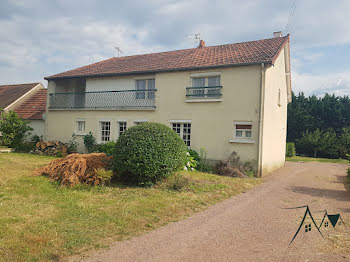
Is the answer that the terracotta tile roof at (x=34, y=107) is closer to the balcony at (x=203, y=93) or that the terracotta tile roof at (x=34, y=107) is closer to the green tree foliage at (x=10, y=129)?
the green tree foliage at (x=10, y=129)

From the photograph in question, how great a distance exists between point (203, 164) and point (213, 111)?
104 inches

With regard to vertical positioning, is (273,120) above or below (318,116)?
below

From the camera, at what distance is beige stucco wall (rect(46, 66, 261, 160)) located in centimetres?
1284

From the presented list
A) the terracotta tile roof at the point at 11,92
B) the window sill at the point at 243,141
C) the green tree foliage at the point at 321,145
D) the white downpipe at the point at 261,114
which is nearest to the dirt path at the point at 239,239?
the white downpipe at the point at 261,114

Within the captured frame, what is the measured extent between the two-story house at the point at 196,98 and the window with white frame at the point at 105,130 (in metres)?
0.06

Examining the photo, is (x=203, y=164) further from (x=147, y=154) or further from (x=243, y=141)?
(x=147, y=154)

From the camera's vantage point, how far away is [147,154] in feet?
27.4

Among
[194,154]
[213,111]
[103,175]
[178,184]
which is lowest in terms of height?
[178,184]

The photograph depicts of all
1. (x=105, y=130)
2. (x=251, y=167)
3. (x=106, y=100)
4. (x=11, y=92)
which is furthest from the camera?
(x=11, y=92)

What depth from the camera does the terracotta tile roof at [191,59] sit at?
13541mm

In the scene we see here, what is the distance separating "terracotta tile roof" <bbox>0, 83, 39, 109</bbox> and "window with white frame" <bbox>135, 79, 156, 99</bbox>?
1215cm

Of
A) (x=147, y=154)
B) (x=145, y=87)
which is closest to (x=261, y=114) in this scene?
(x=147, y=154)

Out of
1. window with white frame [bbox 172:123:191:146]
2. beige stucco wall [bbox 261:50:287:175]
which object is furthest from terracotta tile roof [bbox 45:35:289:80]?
window with white frame [bbox 172:123:191:146]

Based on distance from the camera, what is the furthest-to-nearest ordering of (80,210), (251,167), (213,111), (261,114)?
(213,111)
(251,167)
(261,114)
(80,210)
